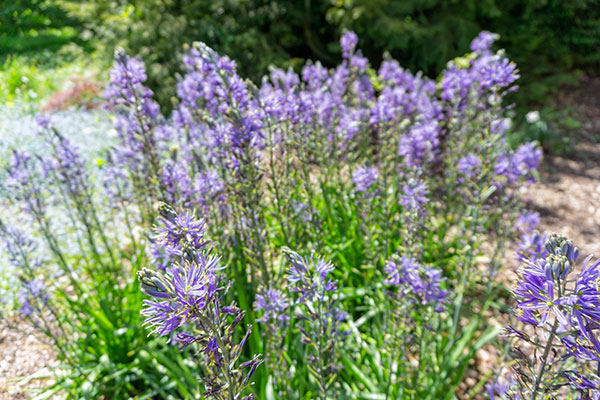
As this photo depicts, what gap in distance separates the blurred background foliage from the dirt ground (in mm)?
1088

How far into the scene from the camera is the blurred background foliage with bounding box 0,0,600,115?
7.69 metres

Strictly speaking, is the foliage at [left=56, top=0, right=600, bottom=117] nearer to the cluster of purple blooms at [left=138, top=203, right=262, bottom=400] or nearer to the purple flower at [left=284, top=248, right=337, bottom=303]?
the purple flower at [left=284, top=248, right=337, bottom=303]

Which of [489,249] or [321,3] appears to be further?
[321,3]

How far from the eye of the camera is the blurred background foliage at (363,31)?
7.69 metres

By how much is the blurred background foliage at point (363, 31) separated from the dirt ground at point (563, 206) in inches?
42.8

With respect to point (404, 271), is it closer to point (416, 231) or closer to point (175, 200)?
point (416, 231)

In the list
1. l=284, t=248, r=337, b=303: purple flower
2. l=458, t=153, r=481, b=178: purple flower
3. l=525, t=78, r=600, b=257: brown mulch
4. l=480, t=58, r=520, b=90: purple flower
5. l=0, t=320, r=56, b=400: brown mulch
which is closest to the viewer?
l=284, t=248, r=337, b=303: purple flower

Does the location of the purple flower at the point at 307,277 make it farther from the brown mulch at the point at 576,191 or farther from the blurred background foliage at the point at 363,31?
the blurred background foliage at the point at 363,31

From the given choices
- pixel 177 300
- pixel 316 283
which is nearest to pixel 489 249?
pixel 316 283

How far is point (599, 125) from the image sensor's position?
808cm

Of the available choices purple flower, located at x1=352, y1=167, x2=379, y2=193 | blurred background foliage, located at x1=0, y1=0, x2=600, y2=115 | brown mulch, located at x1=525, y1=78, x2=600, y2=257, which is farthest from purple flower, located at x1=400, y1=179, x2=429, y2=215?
blurred background foliage, located at x1=0, y1=0, x2=600, y2=115

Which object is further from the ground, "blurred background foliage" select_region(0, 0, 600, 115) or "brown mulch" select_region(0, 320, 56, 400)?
"blurred background foliage" select_region(0, 0, 600, 115)

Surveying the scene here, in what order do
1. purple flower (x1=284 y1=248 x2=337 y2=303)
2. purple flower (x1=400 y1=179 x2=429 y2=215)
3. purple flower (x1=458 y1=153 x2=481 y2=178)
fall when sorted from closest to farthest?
1. purple flower (x1=284 y1=248 x2=337 y2=303)
2. purple flower (x1=400 y1=179 x2=429 y2=215)
3. purple flower (x1=458 y1=153 x2=481 y2=178)

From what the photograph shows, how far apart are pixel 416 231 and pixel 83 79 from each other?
10895 millimetres
